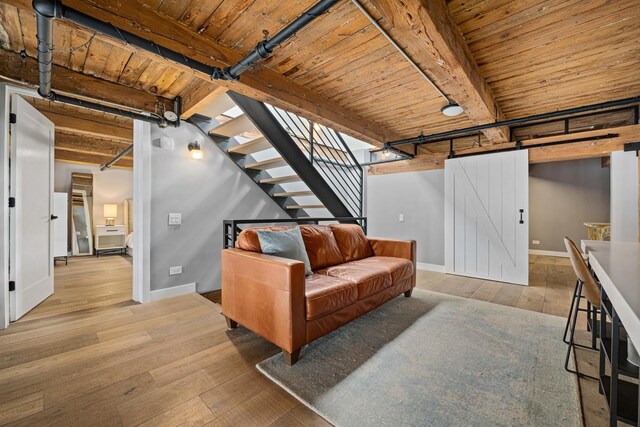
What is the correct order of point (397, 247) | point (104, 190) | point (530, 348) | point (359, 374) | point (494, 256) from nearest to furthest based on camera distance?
1. point (359, 374)
2. point (530, 348)
3. point (397, 247)
4. point (494, 256)
5. point (104, 190)

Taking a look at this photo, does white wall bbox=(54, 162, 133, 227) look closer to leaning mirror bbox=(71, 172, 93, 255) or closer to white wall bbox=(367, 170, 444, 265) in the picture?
leaning mirror bbox=(71, 172, 93, 255)

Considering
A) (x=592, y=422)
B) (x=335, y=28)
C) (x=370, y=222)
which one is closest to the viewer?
(x=592, y=422)

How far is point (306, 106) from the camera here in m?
2.89

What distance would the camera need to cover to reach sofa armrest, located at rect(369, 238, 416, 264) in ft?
10.7

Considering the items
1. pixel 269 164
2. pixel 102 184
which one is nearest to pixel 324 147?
pixel 269 164

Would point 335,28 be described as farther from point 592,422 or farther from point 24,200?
point 24,200

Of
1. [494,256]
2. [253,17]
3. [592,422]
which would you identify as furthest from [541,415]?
[494,256]

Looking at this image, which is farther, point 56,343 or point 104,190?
point 104,190

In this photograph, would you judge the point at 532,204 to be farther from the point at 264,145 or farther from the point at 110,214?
the point at 110,214

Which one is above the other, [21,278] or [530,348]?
[21,278]

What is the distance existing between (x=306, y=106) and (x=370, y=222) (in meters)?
3.53

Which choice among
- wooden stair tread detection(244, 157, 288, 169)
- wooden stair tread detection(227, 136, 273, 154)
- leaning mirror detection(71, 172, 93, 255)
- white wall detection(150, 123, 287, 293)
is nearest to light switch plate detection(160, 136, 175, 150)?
white wall detection(150, 123, 287, 293)

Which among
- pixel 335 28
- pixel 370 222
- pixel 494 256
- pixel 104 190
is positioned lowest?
pixel 494 256

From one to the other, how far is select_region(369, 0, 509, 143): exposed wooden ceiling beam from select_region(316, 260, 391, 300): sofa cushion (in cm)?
185
